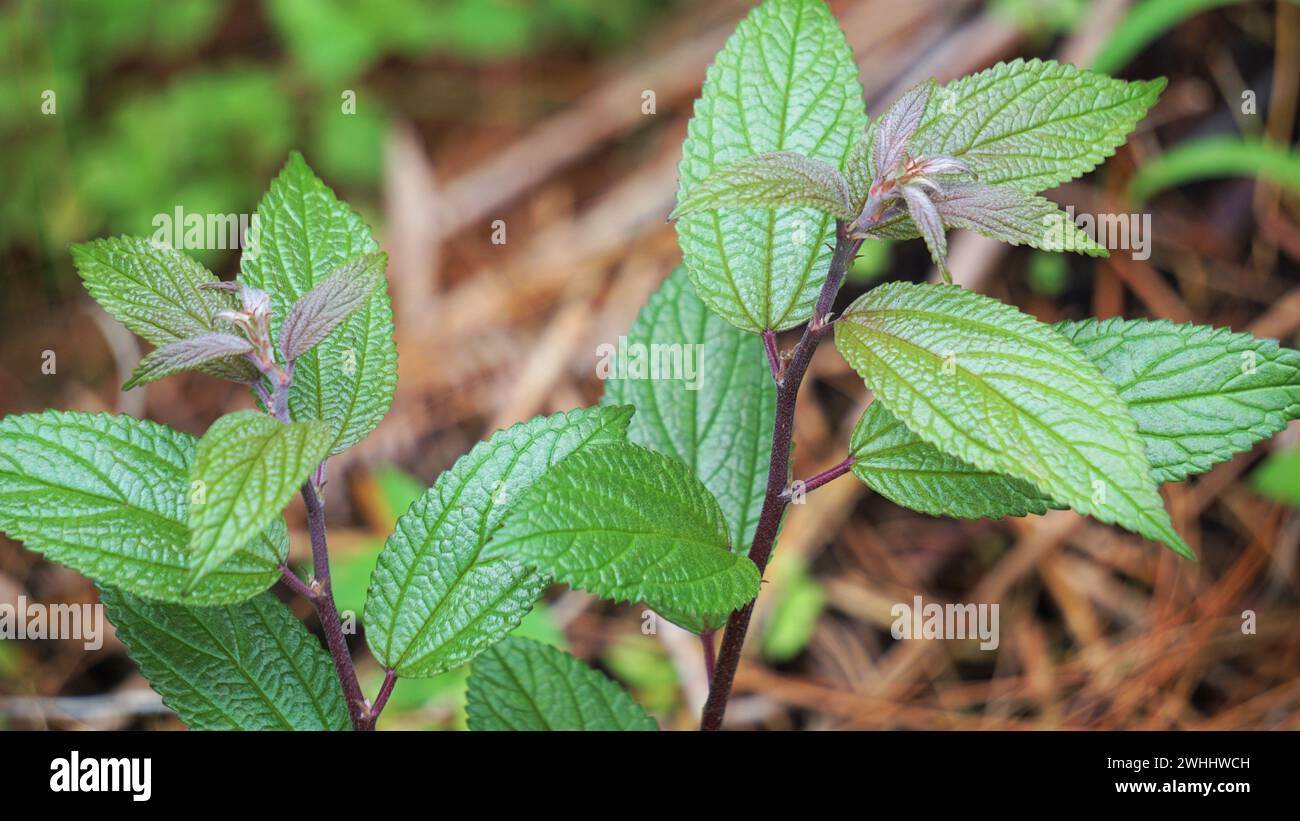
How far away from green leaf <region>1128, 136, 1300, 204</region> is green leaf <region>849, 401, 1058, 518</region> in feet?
5.60

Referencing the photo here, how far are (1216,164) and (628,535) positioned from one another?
82.7 inches

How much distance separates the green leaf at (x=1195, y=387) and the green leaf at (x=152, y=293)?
981mm

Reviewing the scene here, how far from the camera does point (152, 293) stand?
1225mm

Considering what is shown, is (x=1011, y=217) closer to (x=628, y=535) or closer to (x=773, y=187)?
(x=773, y=187)

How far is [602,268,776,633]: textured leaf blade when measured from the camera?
5.15 feet

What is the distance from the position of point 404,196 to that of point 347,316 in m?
2.49

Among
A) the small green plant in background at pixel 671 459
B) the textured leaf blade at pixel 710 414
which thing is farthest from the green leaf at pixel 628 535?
the textured leaf blade at pixel 710 414

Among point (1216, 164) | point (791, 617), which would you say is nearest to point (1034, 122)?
point (791, 617)

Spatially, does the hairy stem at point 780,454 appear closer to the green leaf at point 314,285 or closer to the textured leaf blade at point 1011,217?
the textured leaf blade at point 1011,217

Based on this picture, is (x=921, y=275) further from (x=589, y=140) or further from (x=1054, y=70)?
(x=1054, y=70)

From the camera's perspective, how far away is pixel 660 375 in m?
1.58
